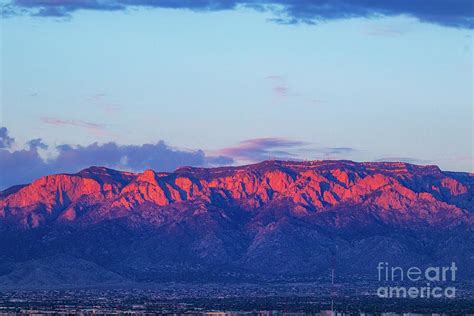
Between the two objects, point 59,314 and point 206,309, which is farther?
point 206,309

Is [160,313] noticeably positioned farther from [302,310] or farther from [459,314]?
[459,314]

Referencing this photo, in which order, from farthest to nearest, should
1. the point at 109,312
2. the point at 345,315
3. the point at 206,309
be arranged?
the point at 206,309 → the point at 109,312 → the point at 345,315

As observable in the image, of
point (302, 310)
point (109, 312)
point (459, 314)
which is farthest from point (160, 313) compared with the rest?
point (459, 314)

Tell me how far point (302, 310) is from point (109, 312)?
1033 inches

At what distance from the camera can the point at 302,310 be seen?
190000mm

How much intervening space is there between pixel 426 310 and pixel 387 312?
11483 mm

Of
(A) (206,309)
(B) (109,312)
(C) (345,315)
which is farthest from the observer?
(A) (206,309)

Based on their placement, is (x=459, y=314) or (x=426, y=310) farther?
(x=426, y=310)

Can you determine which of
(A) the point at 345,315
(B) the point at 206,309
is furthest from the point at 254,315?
(B) the point at 206,309

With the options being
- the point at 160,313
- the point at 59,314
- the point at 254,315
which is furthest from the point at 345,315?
the point at 59,314

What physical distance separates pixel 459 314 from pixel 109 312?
4563 cm

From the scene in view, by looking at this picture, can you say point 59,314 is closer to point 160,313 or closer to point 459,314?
point 160,313

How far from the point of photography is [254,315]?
574 ft

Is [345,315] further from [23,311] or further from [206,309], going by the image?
[23,311]
